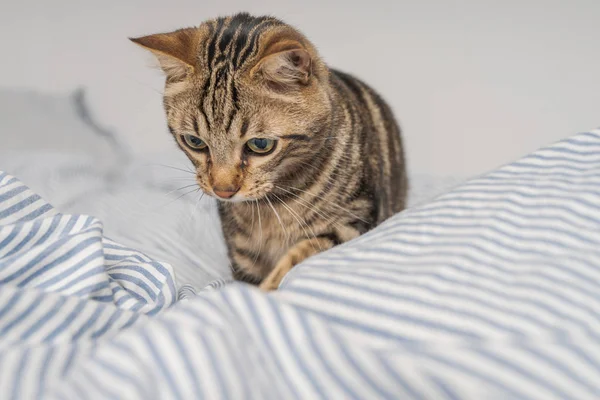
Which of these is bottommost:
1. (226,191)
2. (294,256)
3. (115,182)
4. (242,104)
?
(115,182)

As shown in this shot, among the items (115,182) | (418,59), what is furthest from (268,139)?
(418,59)

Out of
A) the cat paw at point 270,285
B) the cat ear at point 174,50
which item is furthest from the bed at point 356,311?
the cat ear at point 174,50

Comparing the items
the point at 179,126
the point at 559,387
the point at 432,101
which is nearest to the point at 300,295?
the point at 559,387

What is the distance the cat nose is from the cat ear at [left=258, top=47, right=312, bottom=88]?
0.62 feet

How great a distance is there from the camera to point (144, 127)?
1932 mm

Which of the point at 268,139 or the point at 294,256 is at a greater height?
the point at 268,139

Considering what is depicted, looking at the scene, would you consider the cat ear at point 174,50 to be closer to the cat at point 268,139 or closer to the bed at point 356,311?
the cat at point 268,139

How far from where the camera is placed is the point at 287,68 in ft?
2.92

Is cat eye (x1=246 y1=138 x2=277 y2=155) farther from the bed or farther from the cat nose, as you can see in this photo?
the bed

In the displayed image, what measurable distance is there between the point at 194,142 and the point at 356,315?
0.57 m

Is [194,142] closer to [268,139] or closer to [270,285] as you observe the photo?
[268,139]

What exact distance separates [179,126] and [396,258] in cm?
52

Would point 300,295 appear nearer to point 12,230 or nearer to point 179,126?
point 12,230

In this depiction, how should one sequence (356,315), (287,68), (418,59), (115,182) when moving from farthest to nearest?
(418,59) < (115,182) < (287,68) < (356,315)
